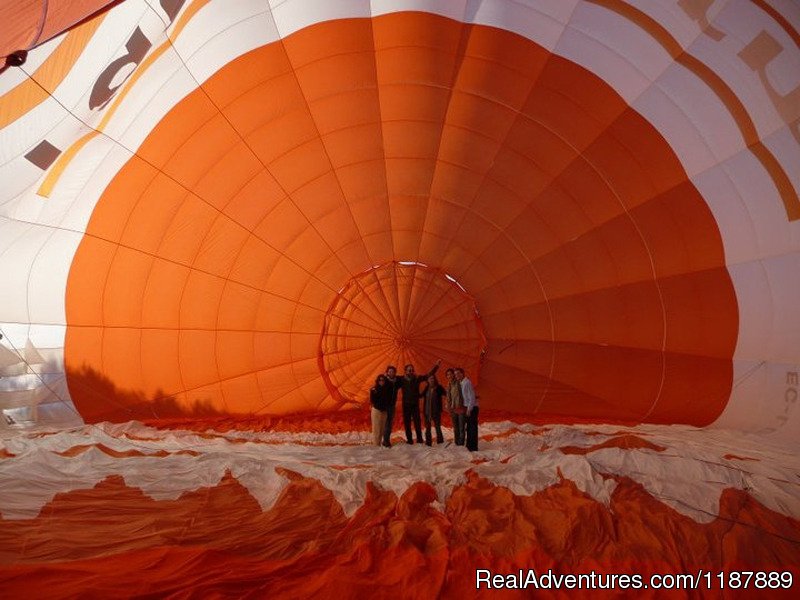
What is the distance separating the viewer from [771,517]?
323cm

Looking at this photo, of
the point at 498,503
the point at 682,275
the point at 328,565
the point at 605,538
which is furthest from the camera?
the point at 682,275

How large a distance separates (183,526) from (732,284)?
204 inches

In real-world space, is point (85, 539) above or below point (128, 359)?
below

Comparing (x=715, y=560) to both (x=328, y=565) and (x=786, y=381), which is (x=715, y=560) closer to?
(x=328, y=565)

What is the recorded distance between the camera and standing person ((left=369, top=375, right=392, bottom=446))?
5.95m

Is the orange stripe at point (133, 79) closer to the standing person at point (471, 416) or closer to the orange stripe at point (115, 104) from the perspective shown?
the orange stripe at point (115, 104)

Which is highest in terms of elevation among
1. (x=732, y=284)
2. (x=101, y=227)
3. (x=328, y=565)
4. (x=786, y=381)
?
(x=101, y=227)

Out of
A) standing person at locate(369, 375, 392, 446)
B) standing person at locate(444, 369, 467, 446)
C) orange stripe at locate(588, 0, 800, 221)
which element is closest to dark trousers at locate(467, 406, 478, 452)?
standing person at locate(444, 369, 467, 446)

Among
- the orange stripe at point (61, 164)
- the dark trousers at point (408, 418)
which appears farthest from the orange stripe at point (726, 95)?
the orange stripe at point (61, 164)

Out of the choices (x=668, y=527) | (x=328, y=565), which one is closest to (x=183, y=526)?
(x=328, y=565)

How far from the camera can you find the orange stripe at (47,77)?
451cm

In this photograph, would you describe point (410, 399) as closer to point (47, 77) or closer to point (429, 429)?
point (429, 429)

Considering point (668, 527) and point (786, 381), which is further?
point (786, 381)

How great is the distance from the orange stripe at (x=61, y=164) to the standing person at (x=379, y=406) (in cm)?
338
